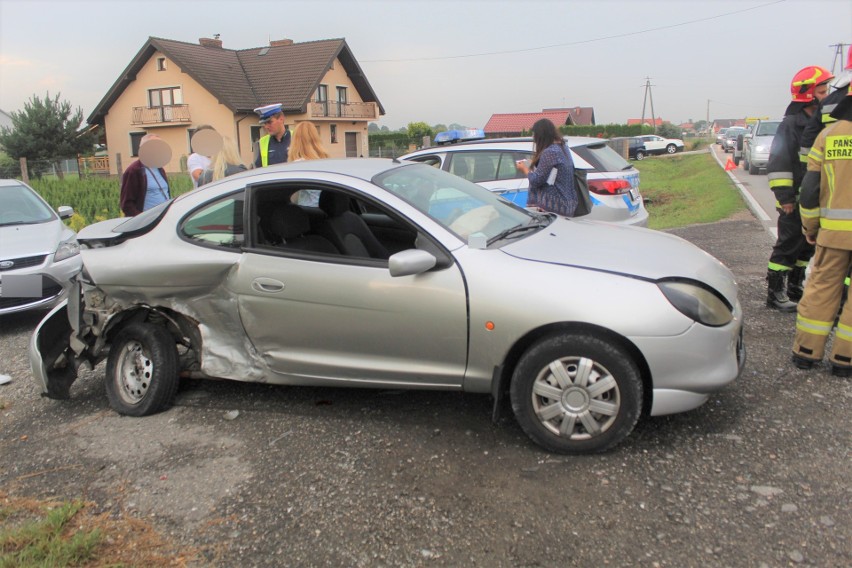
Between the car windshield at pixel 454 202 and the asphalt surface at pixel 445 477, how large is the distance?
1139mm

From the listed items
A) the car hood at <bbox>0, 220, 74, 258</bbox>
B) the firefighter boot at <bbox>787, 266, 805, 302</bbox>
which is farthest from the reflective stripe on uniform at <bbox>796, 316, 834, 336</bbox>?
the car hood at <bbox>0, 220, 74, 258</bbox>

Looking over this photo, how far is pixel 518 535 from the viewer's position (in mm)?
2918

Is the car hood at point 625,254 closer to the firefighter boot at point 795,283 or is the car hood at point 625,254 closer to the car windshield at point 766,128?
the firefighter boot at point 795,283

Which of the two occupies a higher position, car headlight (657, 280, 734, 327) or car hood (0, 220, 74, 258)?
car headlight (657, 280, 734, 327)

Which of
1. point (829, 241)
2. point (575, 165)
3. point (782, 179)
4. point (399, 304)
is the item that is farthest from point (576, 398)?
point (575, 165)

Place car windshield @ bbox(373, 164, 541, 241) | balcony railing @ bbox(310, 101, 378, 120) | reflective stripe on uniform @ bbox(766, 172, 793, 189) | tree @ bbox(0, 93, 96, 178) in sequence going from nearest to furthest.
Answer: car windshield @ bbox(373, 164, 541, 241) → reflective stripe on uniform @ bbox(766, 172, 793, 189) → tree @ bbox(0, 93, 96, 178) → balcony railing @ bbox(310, 101, 378, 120)

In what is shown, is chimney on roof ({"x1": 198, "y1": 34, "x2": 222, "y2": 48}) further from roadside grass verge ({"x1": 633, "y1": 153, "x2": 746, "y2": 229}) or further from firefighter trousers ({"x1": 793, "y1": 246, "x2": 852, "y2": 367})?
firefighter trousers ({"x1": 793, "y1": 246, "x2": 852, "y2": 367})

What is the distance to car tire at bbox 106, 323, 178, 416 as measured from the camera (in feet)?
14.4

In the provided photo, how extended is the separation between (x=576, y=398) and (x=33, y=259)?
19.5 ft

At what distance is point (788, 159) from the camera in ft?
17.8

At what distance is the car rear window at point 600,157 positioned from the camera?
693cm

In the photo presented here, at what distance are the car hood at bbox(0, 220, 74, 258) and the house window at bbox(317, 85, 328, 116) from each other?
43.1 meters

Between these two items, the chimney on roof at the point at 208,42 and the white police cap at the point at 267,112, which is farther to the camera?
the chimney on roof at the point at 208,42

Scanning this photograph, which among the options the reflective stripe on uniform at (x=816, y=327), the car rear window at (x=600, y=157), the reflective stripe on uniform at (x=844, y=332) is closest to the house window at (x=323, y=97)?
the car rear window at (x=600, y=157)
